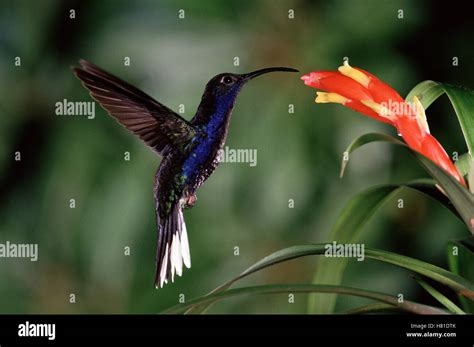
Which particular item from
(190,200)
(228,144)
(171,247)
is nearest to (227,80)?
(228,144)

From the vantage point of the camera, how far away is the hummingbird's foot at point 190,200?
4.59 ft

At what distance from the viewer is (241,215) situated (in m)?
1.49

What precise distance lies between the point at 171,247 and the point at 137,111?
318 millimetres

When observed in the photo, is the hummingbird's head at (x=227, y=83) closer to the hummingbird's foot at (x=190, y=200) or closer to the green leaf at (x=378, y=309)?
the hummingbird's foot at (x=190, y=200)

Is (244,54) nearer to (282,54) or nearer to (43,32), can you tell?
(282,54)

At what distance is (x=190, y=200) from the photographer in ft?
4.64

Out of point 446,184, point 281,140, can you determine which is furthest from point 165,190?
point 446,184

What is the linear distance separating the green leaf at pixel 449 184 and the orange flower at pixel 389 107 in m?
0.08

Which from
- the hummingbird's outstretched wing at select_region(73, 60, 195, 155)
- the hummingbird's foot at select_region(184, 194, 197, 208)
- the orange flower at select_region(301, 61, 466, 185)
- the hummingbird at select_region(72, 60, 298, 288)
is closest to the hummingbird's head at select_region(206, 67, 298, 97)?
the hummingbird at select_region(72, 60, 298, 288)

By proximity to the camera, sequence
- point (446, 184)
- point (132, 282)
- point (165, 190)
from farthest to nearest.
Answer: point (132, 282), point (165, 190), point (446, 184)

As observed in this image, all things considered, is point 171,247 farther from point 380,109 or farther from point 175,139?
point 380,109

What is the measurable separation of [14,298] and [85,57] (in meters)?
0.58

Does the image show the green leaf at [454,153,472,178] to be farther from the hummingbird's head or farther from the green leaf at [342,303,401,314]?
the hummingbird's head
